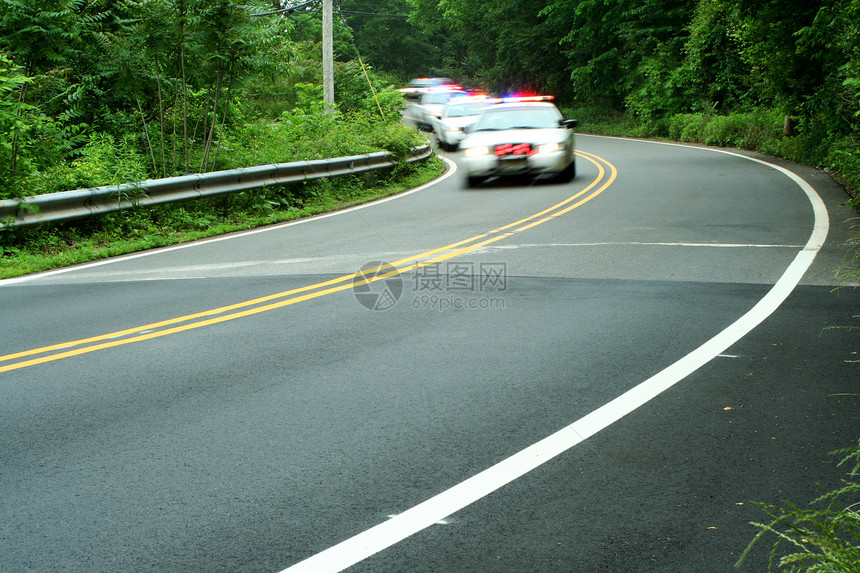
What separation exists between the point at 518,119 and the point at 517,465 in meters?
15.2

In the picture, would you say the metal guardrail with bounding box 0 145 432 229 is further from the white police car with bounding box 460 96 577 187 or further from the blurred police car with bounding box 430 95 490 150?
the blurred police car with bounding box 430 95 490 150

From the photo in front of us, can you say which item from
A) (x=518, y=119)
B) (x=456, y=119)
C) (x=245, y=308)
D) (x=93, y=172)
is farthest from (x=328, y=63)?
(x=245, y=308)

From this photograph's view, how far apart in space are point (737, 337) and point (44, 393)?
5197 millimetres

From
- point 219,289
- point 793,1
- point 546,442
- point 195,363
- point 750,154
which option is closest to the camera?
point 546,442

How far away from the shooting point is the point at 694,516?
12.5ft

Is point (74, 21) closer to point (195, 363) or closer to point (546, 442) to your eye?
point (195, 363)

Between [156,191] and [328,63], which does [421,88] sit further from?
[156,191]

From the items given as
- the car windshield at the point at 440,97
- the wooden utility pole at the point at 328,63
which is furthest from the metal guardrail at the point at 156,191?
the car windshield at the point at 440,97

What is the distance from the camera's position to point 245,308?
8.05m

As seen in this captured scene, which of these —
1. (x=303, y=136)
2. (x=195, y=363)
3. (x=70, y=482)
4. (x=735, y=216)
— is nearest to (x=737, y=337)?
(x=195, y=363)

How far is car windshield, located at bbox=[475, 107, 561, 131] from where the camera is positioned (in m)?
18.7

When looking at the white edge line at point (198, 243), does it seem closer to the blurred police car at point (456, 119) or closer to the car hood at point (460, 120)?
the blurred police car at point (456, 119)

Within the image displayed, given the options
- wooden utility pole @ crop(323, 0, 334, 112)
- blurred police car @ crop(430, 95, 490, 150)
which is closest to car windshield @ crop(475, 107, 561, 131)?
wooden utility pole @ crop(323, 0, 334, 112)

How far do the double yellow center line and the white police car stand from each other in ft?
15.2
